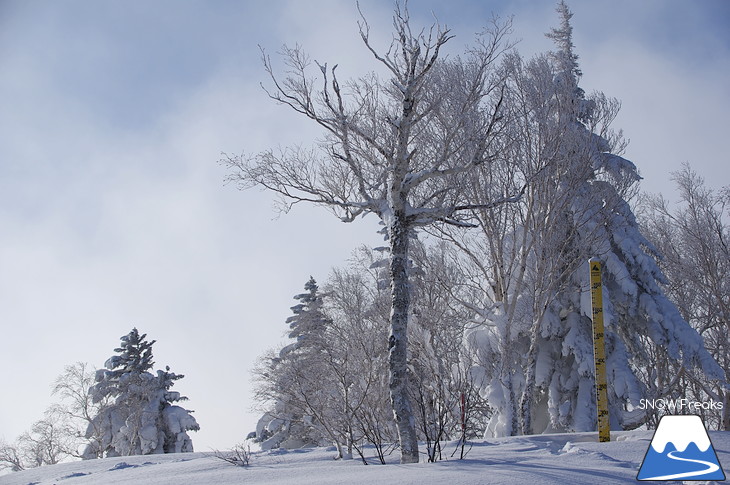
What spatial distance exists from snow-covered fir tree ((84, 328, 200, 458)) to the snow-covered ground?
59.3ft

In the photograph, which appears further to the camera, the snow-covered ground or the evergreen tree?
the evergreen tree

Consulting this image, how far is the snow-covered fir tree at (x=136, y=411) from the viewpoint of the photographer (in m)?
24.0

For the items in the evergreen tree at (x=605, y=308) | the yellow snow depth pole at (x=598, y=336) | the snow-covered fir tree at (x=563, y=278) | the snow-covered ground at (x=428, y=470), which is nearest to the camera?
the snow-covered ground at (x=428, y=470)

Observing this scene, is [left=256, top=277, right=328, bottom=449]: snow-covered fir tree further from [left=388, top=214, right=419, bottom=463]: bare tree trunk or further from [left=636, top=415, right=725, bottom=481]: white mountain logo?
[left=636, top=415, right=725, bottom=481]: white mountain logo

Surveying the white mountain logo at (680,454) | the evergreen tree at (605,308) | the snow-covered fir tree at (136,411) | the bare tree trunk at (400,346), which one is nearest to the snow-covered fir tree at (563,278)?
the evergreen tree at (605,308)

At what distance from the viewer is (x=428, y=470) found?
13.3ft

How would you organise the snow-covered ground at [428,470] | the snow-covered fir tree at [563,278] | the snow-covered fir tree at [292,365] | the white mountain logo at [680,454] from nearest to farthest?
1. the white mountain logo at [680,454]
2. the snow-covered ground at [428,470]
3. the snow-covered fir tree at [563,278]
4. the snow-covered fir tree at [292,365]

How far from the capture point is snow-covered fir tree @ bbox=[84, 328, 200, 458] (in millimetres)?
24031

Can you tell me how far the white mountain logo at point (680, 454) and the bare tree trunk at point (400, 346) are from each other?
8.99ft

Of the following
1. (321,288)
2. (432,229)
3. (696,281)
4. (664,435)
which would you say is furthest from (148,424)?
(664,435)

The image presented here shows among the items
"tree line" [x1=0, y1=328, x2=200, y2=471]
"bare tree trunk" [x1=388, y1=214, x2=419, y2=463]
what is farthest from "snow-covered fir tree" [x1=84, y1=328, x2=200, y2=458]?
"bare tree trunk" [x1=388, y1=214, x2=419, y2=463]

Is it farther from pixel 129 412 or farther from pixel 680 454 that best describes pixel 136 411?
pixel 680 454

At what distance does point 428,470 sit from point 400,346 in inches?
99.6

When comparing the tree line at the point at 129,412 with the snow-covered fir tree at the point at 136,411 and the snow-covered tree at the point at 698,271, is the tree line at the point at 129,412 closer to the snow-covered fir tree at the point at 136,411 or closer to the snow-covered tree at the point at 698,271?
the snow-covered fir tree at the point at 136,411
